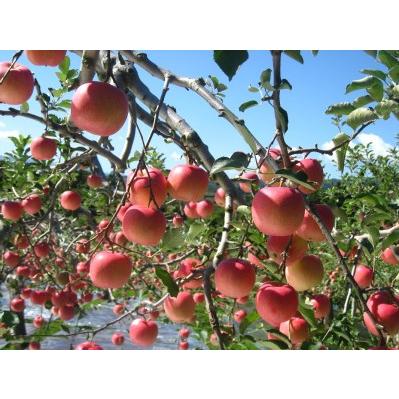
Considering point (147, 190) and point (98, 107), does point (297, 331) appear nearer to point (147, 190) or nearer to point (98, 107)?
point (147, 190)

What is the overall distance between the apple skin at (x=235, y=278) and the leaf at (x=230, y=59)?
0.40m

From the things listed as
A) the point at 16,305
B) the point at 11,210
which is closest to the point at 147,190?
the point at 11,210

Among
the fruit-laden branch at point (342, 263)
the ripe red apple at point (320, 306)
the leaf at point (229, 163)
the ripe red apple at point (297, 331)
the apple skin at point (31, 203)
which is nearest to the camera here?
the fruit-laden branch at point (342, 263)

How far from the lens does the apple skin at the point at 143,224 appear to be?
827 millimetres

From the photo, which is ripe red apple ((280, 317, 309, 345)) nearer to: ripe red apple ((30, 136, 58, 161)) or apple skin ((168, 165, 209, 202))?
apple skin ((168, 165, 209, 202))

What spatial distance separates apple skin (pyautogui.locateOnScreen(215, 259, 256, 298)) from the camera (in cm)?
88

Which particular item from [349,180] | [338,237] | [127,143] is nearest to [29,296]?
[127,143]

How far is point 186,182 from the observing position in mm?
928

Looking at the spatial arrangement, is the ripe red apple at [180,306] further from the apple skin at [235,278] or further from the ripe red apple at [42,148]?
the ripe red apple at [42,148]

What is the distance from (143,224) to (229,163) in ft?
0.70

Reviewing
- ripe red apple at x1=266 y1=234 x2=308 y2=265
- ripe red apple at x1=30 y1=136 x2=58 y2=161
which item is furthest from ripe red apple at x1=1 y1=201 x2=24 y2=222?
ripe red apple at x1=266 y1=234 x2=308 y2=265

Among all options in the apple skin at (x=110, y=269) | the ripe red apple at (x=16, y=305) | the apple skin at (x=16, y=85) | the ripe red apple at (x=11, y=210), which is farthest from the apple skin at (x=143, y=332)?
the ripe red apple at (x=16, y=305)
